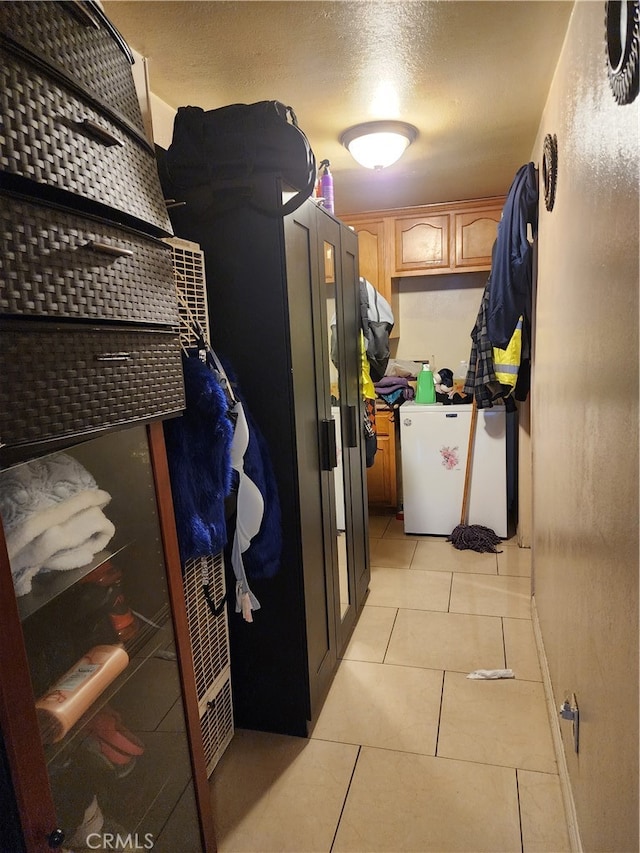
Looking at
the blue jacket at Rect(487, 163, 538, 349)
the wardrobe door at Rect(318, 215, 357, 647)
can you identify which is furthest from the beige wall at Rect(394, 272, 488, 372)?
the wardrobe door at Rect(318, 215, 357, 647)

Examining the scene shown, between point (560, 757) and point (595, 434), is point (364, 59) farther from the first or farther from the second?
point (560, 757)

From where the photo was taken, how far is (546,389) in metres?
2.14

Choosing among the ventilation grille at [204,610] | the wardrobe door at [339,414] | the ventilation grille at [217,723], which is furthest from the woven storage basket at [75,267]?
the ventilation grille at [217,723]

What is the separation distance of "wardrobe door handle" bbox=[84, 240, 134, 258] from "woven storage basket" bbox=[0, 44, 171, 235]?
2.7 inches

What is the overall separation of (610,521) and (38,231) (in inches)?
45.2

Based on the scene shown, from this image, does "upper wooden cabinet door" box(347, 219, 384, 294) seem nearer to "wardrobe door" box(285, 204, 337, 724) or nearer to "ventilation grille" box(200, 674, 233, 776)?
"wardrobe door" box(285, 204, 337, 724)

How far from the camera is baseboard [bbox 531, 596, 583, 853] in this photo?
1.46m

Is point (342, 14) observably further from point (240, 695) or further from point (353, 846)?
point (353, 846)

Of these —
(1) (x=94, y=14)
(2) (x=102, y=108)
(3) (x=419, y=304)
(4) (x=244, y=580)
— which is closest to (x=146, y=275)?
(2) (x=102, y=108)

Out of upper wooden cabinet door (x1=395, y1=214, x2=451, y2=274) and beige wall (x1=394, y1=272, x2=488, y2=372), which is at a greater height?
upper wooden cabinet door (x1=395, y1=214, x2=451, y2=274)

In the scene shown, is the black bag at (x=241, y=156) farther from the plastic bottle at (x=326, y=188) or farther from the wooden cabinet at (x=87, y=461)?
the plastic bottle at (x=326, y=188)

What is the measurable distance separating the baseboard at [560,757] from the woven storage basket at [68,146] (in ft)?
6.06

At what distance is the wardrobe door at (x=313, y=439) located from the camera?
1.81 metres

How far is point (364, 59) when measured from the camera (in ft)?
5.97
